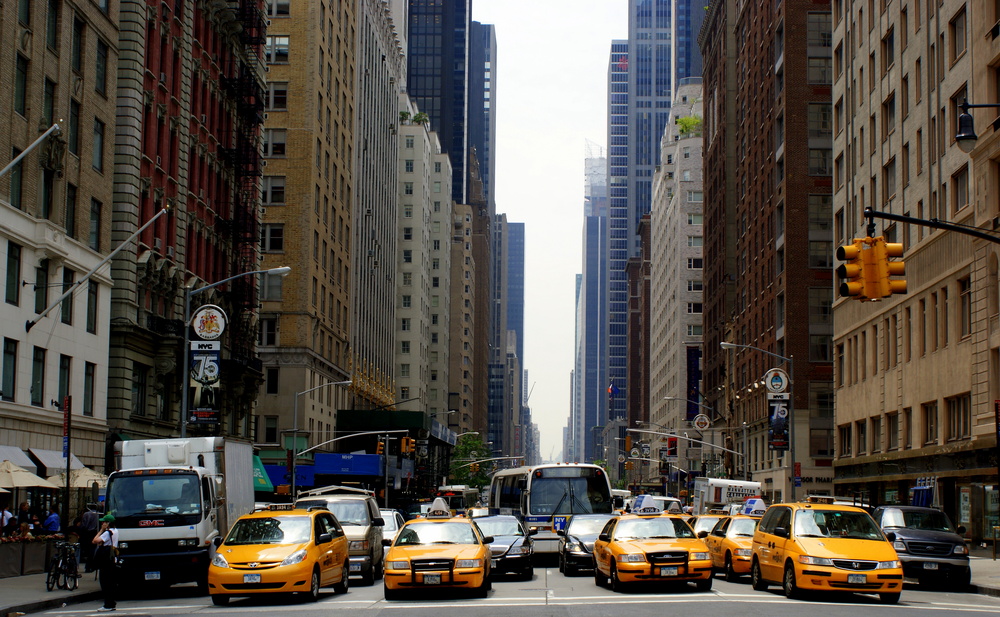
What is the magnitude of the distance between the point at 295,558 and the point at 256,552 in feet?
2.53

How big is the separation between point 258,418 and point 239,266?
20.4 metres

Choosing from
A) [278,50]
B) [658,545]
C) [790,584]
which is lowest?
[790,584]

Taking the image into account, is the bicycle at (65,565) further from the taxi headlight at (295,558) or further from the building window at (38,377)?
the building window at (38,377)

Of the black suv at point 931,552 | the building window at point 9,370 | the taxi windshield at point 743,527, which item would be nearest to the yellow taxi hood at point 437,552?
the taxi windshield at point 743,527

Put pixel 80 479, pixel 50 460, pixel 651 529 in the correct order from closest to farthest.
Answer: pixel 651 529, pixel 80 479, pixel 50 460

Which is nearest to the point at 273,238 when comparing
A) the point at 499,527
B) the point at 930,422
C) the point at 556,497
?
the point at 930,422

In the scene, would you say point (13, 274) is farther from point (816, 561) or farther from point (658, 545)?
point (816, 561)

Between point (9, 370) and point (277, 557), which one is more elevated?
point (9, 370)

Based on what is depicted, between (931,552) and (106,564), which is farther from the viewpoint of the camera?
(931,552)

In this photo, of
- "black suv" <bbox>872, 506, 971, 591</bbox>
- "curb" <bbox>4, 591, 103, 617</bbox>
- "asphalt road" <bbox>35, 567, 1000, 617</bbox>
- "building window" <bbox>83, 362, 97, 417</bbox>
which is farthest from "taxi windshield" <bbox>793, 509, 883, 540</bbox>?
"building window" <bbox>83, 362, 97, 417</bbox>

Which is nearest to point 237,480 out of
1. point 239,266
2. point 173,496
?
point 173,496

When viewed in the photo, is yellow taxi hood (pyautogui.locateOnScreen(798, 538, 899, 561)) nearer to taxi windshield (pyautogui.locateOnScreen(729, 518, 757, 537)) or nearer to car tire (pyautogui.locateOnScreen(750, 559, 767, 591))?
car tire (pyautogui.locateOnScreen(750, 559, 767, 591))

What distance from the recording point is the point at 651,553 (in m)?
24.0

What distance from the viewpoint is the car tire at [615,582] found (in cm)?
2452
